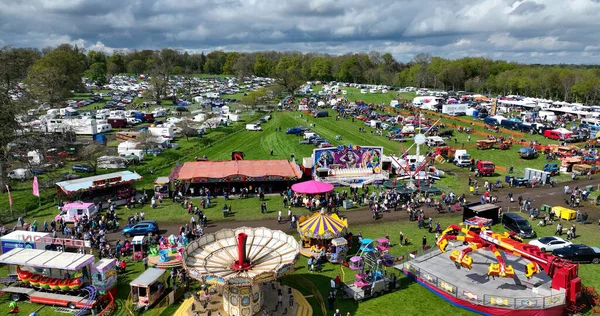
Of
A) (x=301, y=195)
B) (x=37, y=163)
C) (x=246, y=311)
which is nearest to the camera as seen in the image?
(x=246, y=311)

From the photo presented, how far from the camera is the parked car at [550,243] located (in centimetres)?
2814

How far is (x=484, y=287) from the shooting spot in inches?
914

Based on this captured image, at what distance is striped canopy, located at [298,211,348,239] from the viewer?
1132 inches

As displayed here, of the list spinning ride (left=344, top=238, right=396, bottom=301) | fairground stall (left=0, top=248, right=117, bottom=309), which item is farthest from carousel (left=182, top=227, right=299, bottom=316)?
fairground stall (left=0, top=248, right=117, bottom=309)

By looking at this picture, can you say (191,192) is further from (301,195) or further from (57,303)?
(57,303)

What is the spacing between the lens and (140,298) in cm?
2275

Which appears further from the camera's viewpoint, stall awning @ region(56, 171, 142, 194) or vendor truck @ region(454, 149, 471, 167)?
vendor truck @ region(454, 149, 471, 167)

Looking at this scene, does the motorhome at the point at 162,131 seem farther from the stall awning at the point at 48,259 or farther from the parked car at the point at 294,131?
the stall awning at the point at 48,259

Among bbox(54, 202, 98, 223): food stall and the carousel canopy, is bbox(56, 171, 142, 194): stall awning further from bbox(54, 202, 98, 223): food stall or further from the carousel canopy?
the carousel canopy

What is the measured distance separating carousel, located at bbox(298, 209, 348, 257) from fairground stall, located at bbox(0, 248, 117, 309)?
12156 mm

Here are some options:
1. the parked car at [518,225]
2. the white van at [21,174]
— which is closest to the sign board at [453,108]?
the parked car at [518,225]

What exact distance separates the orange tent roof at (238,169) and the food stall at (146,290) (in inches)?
725

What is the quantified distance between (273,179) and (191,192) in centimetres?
804

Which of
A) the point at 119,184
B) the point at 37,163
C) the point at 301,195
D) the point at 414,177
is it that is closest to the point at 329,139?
the point at 414,177
